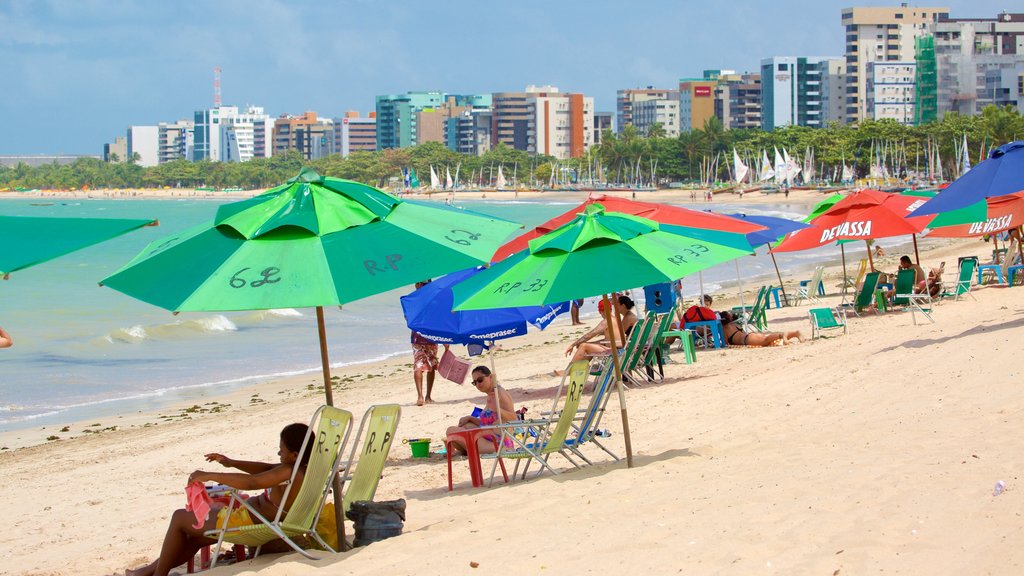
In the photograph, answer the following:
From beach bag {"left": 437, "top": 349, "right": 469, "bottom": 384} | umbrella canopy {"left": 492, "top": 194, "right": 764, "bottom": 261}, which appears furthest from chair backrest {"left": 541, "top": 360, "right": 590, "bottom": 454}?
beach bag {"left": 437, "top": 349, "right": 469, "bottom": 384}

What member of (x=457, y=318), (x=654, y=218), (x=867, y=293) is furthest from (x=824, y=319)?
(x=457, y=318)

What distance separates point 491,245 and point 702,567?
1918 mm

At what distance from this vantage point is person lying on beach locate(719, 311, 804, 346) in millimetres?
13031

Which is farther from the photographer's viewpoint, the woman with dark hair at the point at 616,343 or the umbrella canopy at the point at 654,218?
the woman with dark hair at the point at 616,343

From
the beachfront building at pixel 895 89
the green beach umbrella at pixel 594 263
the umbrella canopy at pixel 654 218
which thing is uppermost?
the beachfront building at pixel 895 89

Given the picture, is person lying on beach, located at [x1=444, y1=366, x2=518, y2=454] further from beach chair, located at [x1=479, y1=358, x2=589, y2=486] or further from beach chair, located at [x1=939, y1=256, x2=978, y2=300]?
beach chair, located at [x1=939, y1=256, x2=978, y2=300]

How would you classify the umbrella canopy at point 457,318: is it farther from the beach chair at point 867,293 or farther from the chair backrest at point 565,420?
the beach chair at point 867,293

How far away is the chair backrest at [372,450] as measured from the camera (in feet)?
18.2

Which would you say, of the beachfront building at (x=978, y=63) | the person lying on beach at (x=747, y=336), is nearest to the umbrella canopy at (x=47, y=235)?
the person lying on beach at (x=747, y=336)

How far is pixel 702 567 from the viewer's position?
458cm

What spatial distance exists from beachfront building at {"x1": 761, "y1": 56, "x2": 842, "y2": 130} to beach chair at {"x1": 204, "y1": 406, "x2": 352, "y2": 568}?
176 metres

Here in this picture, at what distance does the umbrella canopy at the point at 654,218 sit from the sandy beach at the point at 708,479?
4.57ft

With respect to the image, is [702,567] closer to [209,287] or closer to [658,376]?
[209,287]

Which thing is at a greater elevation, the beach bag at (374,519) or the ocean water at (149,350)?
the beach bag at (374,519)
